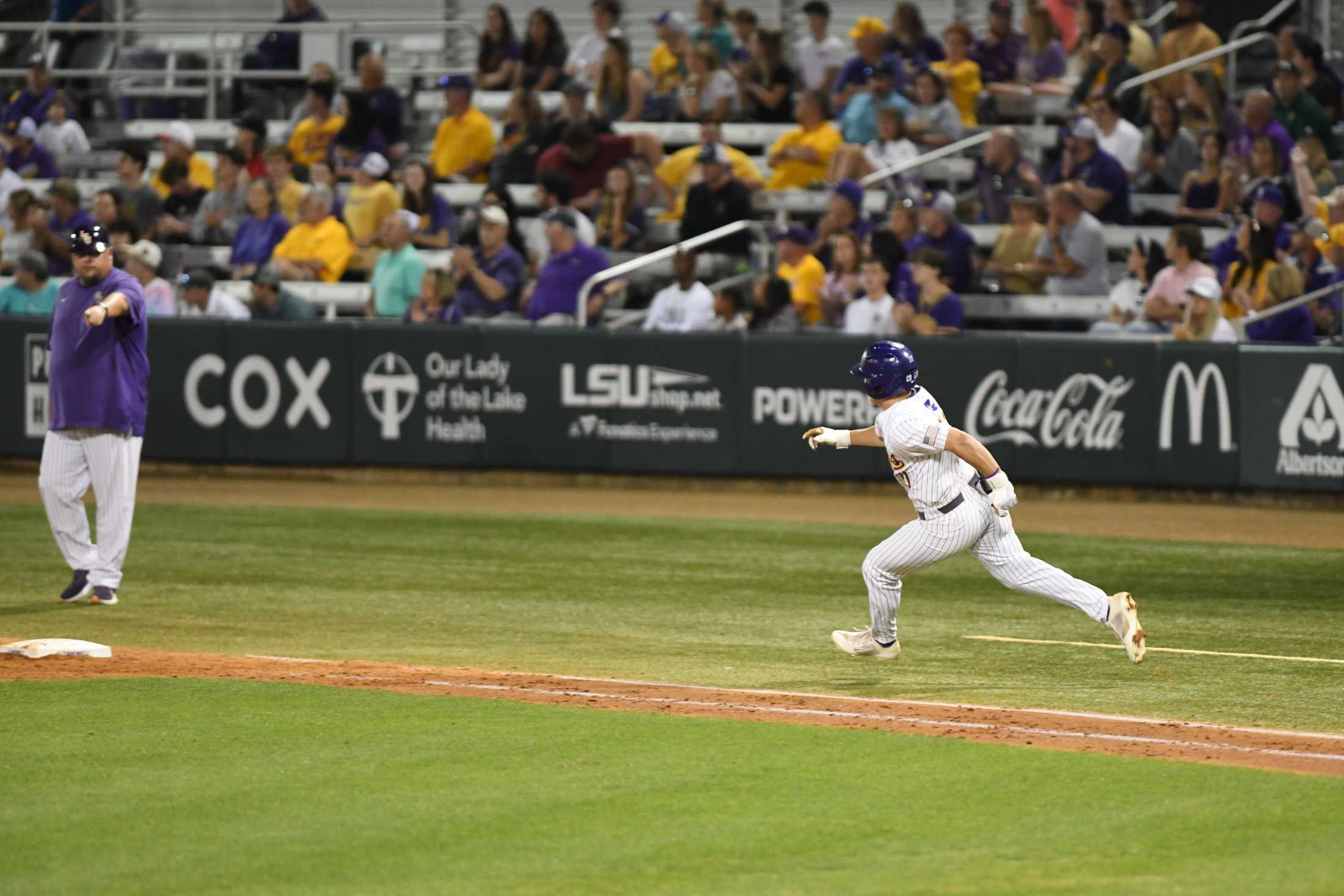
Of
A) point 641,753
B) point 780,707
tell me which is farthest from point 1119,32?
point 641,753

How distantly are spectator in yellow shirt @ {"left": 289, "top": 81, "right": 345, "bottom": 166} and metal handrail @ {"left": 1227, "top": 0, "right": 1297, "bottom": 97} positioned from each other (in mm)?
10062

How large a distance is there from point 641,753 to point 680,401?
10.9 meters

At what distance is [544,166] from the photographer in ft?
68.0

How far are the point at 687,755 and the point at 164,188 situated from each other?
657 inches

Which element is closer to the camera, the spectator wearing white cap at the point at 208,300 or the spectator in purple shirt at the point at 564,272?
the spectator in purple shirt at the point at 564,272

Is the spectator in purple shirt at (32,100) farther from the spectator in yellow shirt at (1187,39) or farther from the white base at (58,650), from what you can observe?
the white base at (58,650)

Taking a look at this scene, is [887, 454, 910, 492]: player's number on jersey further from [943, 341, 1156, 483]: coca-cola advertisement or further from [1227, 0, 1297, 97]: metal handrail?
[1227, 0, 1297, 97]: metal handrail

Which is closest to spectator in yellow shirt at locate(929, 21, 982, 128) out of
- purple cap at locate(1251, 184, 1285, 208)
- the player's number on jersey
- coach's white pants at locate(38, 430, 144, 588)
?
purple cap at locate(1251, 184, 1285, 208)

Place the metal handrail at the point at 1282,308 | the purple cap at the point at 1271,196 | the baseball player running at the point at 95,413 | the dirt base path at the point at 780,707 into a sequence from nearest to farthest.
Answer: the dirt base path at the point at 780,707, the baseball player running at the point at 95,413, the metal handrail at the point at 1282,308, the purple cap at the point at 1271,196

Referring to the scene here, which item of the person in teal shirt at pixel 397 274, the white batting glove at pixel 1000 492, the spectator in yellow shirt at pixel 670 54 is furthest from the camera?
the spectator in yellow shirt at pixel 670 54

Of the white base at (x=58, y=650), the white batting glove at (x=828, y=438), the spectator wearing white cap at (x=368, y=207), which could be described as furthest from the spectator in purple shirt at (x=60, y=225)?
the white batting glove at (x=828, y=438)

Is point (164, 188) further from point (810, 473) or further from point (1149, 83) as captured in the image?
point (1149, 83)

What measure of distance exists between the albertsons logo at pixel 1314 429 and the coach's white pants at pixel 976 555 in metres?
7.74

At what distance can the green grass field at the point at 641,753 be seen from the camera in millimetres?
5781
